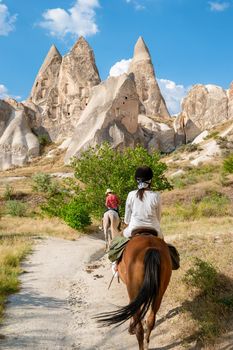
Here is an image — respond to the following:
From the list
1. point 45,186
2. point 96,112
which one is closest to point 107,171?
point 45,186

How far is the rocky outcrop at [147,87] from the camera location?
70500 millimetres

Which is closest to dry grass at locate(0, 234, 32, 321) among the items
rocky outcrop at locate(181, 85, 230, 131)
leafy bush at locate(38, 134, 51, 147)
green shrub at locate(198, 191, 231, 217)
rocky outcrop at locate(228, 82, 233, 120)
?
green shrub at locate(198, 191, 231, 217)

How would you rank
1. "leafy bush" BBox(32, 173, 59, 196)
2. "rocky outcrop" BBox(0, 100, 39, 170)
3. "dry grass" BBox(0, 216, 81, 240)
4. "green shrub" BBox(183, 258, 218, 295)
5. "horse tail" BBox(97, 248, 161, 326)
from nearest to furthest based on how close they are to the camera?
"horse tail" BBox(97, 248, 161, 326)
"green shrub" BBox(183, 258, 218, 295)
"dry grass" BBox(0, 216, 81, 240)
"leafy bush" BBox(32, 173, 59, 196)
"rocky outcrop" BBox(0, 100, 39, 170)

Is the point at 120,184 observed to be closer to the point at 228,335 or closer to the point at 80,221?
the point at 80,221

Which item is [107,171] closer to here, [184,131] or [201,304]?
[201,304]

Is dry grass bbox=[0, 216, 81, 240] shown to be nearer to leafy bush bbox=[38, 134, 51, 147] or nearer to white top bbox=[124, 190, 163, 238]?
white top bbox=[124, 190, 163, 238]

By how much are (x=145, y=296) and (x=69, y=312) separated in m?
2.50

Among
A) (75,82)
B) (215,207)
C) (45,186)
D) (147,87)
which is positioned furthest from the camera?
(147,87)

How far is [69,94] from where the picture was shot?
6175 cm

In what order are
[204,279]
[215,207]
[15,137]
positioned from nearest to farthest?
[204,279] → [215,207] → [15,137]

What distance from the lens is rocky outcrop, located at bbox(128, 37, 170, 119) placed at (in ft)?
231

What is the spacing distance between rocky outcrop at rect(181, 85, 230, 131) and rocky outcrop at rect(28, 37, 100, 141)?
697 inches

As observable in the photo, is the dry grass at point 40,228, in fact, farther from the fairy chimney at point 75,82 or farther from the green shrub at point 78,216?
the fairy chimney at point 75,82

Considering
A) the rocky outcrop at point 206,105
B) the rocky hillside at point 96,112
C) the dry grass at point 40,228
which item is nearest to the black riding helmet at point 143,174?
the dry grass at point 40,228
